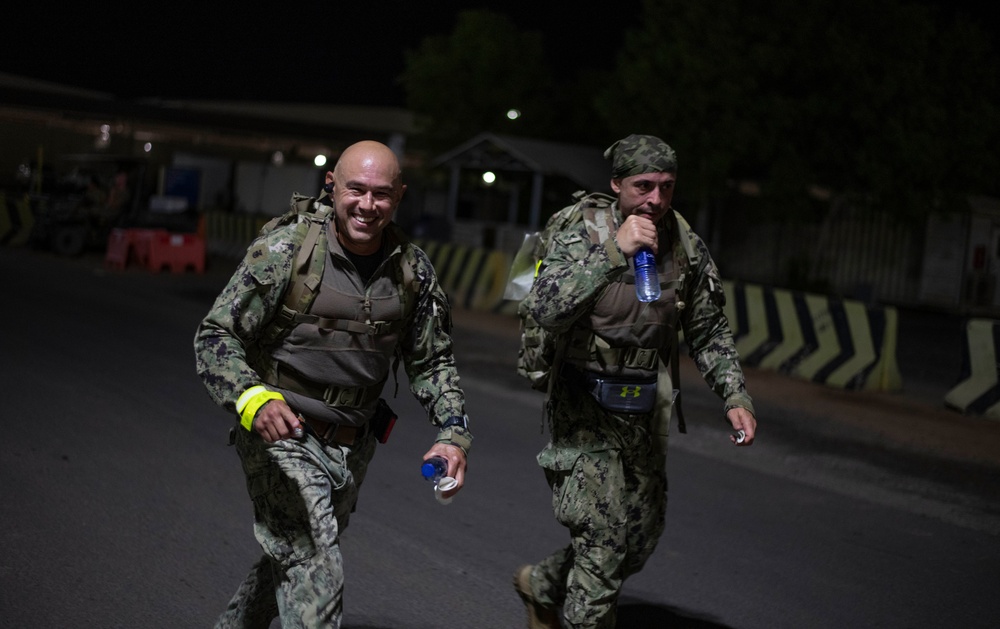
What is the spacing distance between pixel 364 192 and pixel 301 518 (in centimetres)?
99

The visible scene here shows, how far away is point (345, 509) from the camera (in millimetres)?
3492

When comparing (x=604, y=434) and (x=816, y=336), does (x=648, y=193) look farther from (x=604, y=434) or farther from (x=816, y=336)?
(x=816, y=336)

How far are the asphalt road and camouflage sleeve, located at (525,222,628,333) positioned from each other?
1620 millimetres

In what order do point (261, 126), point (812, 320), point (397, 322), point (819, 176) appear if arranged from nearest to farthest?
1. point (397, 322)
2. point (812, 320)
3. point (819, 176)
4. point (261, 126)

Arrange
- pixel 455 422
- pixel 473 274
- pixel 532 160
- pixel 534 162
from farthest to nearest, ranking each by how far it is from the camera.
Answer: pixel 532 160 < pixel 534 162 < pixel 473 274 < pixel 455 422

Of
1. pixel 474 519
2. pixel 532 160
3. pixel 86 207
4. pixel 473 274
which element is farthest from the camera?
pixel 532 160

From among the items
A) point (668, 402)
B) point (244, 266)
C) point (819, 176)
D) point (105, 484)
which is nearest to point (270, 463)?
point (244, 266)

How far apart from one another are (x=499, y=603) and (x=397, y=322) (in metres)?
1.87

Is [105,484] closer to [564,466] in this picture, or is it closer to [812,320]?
[564,466]

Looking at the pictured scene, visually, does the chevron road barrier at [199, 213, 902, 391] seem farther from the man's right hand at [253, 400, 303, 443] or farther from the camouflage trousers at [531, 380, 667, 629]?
the man's right hand at [253, 400, 303, 443]

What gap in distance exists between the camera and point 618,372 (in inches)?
154

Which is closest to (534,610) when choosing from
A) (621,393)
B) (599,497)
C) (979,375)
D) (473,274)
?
(599,497)

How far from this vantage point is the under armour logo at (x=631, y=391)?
3.90 meters

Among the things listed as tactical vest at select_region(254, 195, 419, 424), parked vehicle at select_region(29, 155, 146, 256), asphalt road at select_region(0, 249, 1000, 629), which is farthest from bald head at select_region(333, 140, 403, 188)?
parked vehicle at select_region(29, 155, 146, 256)
